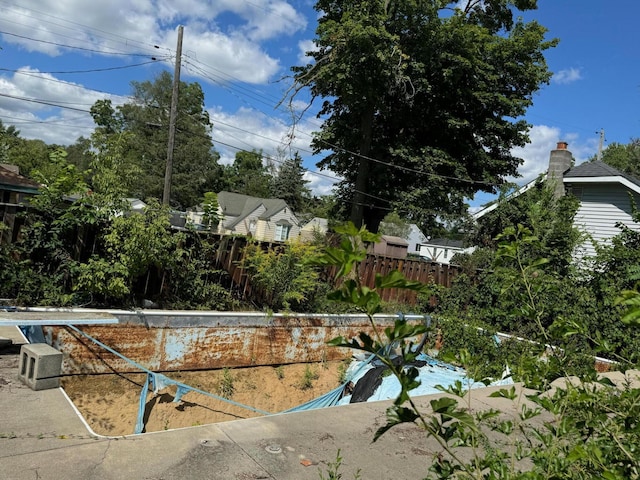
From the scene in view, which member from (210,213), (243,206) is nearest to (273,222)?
(243,206)

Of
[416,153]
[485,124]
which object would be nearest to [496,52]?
[485,124]

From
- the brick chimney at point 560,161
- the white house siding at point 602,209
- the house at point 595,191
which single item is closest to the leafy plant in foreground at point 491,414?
the house at point 595,191

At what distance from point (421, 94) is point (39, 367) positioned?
64.7ft

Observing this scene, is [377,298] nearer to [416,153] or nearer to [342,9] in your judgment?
[416,153]

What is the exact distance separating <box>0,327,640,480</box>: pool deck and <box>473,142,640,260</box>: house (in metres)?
11.7

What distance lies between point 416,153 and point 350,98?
4.02 m

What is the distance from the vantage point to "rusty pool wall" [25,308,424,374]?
18.7 ft

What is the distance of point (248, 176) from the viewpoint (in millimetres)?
68562

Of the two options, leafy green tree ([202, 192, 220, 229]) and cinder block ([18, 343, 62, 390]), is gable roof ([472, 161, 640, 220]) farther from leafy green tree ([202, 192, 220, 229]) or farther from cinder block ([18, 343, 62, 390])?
cinder block ([18, 343, 62, 390])

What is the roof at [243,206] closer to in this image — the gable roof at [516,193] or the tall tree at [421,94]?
the tall tree at [421,94]

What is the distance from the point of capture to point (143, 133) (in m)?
47.4

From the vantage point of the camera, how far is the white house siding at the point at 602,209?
14508 mm

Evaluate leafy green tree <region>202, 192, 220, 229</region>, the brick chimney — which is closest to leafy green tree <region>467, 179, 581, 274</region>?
the brick chimney

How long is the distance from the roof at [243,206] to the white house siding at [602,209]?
94.3ft
